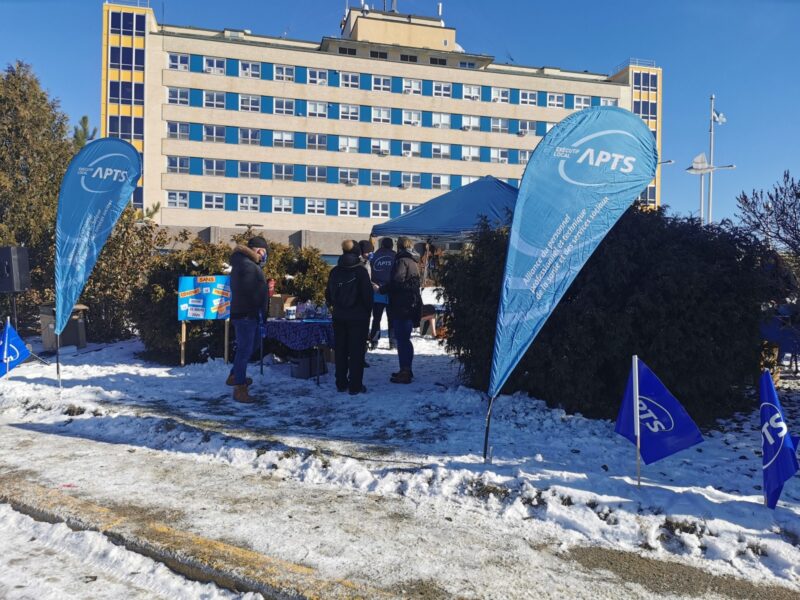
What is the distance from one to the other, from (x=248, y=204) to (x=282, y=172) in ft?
13.3

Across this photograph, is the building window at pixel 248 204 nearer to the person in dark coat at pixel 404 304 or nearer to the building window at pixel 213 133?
the building window at pixel 213 133

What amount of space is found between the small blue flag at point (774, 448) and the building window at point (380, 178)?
52079 millimetres

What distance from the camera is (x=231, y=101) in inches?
2034

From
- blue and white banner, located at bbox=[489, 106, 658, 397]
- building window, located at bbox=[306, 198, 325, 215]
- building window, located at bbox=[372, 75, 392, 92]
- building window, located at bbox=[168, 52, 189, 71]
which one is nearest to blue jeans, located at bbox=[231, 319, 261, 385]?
blue and white banner, located at bbox=[489, 106, 658, 397]

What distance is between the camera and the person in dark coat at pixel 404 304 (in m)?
8.72

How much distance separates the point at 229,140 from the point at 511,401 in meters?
49.7

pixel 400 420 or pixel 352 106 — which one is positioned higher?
pixel 352 106

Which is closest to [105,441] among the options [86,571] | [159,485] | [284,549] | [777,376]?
[159,485]

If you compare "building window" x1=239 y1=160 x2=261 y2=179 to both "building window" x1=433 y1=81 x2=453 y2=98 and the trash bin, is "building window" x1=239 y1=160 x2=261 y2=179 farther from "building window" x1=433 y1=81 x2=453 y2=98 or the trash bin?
the trash bin

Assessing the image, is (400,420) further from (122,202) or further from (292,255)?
(292,255)

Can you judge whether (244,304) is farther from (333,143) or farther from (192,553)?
(333,143)

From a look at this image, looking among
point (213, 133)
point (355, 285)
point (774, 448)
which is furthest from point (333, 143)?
point (774, 448)

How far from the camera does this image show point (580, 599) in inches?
128

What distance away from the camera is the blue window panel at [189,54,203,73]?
165 feet
